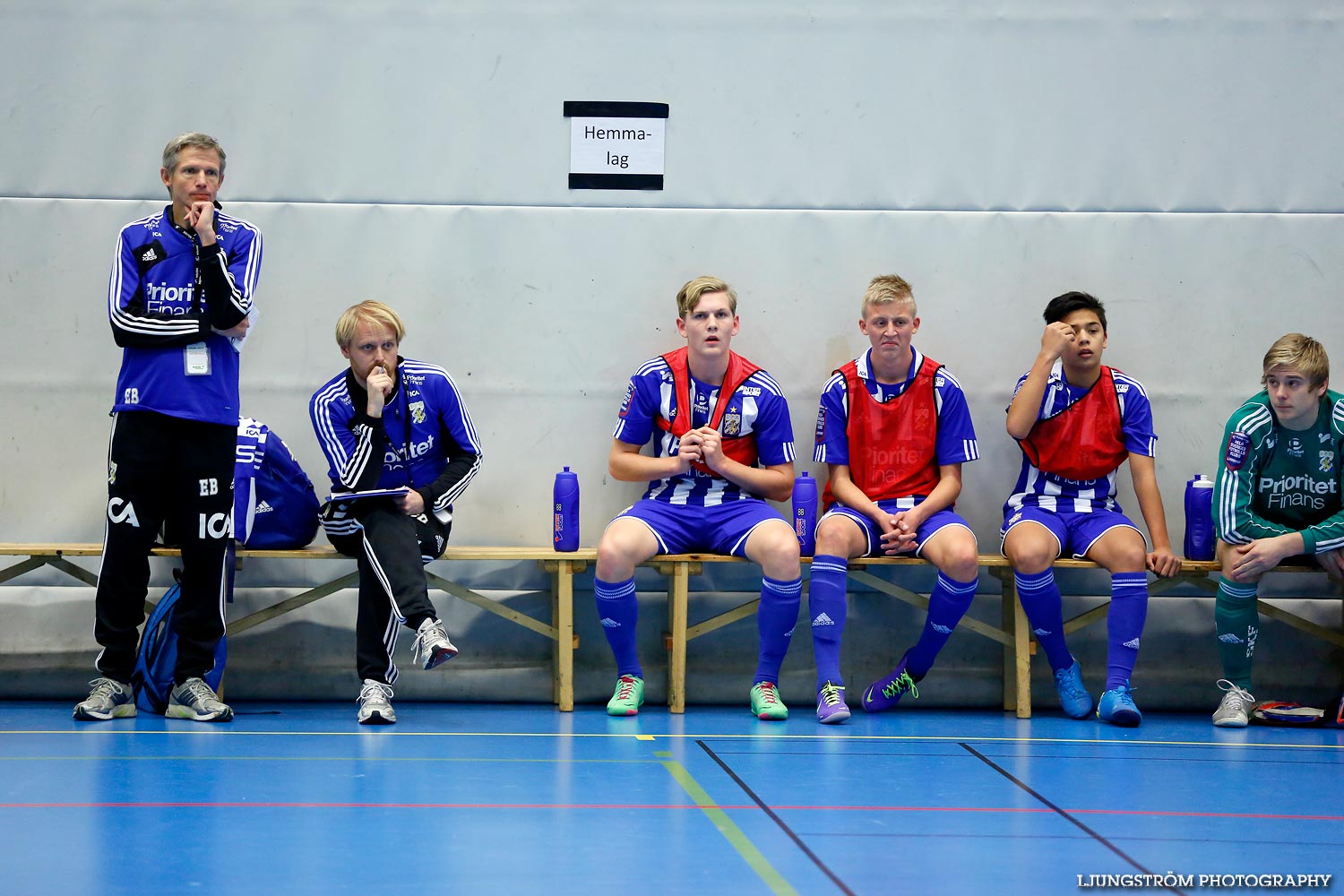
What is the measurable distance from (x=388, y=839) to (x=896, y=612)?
288 cm

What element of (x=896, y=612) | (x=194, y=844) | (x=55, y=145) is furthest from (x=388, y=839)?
(x=55, y=145)

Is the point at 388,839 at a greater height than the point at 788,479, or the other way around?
the point at 788,479

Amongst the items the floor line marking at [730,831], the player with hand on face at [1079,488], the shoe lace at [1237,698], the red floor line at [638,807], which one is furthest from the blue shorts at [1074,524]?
the floor line marking at [730,831]

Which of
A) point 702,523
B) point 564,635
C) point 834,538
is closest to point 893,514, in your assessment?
point 834,538

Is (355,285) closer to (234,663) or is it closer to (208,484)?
(208,484)

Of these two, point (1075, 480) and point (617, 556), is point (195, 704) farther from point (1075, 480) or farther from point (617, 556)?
point (1075, 480)

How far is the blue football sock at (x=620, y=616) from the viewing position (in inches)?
182

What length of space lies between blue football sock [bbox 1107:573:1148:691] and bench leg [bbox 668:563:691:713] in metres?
1.59

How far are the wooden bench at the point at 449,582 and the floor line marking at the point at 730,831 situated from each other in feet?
3.75

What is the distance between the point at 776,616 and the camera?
4.61 metres

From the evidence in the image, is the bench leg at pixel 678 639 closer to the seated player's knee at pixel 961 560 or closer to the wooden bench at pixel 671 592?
the wooden bench at pixel 671 592

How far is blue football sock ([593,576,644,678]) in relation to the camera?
15.2ft

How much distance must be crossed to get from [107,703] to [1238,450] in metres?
4.15

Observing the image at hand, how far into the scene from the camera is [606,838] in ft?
9.43
